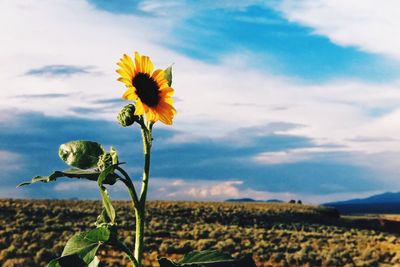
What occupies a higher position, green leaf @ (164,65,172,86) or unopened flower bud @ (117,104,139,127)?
green leaf @ (164,65,172,86)

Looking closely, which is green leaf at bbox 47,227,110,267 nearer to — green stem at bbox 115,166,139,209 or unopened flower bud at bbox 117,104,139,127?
green stem at bbox 115,166,139,209

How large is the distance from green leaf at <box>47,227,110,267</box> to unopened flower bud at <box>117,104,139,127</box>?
35cm

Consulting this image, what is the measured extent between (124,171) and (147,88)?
32 cm

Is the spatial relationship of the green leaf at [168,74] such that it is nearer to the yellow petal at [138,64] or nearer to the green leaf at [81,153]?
the yellow petal at [138,64]

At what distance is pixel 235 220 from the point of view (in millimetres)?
45812

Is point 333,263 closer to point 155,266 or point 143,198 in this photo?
point 155,266

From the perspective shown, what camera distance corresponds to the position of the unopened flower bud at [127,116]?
184cm

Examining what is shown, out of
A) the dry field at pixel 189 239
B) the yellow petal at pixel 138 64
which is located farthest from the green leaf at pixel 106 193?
the dry field at pixel 189 239

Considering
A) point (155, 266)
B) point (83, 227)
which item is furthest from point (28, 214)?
point (155, 266)

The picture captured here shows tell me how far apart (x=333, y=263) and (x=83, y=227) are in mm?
15736

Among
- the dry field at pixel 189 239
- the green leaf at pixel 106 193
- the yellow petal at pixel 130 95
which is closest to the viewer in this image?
the green leaf at pixel 106 193

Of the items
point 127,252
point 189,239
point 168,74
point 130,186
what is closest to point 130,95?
point 168,74

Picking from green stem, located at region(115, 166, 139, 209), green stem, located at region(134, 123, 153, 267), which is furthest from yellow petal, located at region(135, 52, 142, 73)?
green stem, located at region(115, 166, 139, 209)

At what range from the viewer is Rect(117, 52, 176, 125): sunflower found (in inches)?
75.4
